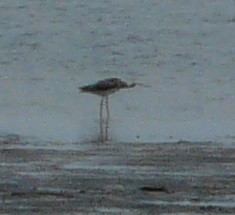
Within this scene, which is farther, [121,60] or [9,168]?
[121,60]

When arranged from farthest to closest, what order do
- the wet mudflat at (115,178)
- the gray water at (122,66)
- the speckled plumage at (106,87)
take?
1. the speckled plumage at (106,87)
2. the gray water at (122,66)
3. the wet mudflat at (115,178)

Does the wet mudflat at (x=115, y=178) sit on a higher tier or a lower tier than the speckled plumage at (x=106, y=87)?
lower

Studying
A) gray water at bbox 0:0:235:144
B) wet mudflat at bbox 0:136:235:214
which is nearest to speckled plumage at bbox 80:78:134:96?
gray water at bbox 0:0:235:144

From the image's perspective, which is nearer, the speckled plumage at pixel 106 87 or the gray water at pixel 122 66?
the gray water at pixel 122 66

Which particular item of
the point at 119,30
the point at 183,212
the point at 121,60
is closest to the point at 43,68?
the point at 121,60

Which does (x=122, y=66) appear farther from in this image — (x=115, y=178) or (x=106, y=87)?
(x=115, y=178)

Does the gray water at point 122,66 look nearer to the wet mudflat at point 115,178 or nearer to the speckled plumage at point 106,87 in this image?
the speckled plumage at point 106,87

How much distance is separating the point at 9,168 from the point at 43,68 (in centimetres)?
1250

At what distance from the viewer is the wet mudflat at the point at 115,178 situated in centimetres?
1177

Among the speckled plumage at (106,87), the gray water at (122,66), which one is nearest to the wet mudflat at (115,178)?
the gray water at (122,66)

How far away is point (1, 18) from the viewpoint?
31.3 meters

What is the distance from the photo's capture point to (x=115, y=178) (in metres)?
13.6

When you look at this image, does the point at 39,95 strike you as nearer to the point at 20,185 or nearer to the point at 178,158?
the point at 178,158

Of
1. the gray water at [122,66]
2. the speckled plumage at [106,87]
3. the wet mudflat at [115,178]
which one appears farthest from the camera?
the speckled plumage at [106,87]
